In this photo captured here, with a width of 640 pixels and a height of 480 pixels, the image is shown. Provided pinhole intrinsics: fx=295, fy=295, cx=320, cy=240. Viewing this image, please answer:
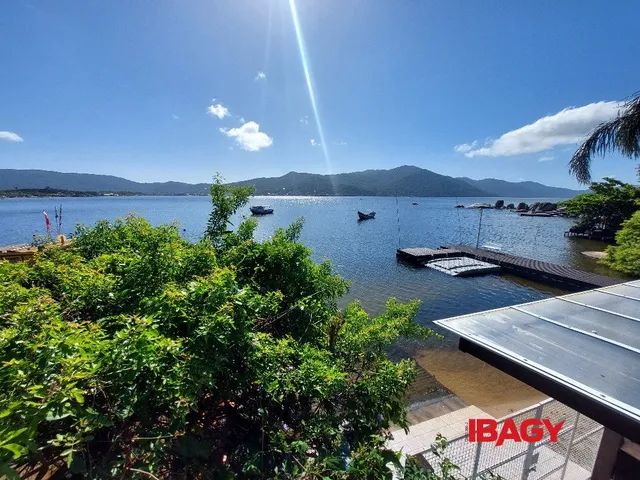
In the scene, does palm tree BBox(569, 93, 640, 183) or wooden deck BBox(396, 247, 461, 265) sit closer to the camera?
palm tree BBox(569, 93, 640, 183)

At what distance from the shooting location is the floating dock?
84.9ft

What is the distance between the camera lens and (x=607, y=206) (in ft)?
142

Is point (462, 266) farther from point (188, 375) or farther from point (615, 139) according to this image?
point (188, 375)

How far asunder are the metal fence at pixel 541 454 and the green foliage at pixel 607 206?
50.3m

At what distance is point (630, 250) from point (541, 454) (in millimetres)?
26329

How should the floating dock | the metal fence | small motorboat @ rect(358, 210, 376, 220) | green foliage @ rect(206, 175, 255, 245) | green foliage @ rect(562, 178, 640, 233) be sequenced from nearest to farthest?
the metal fence
green foliage @ rect(206, 175, 255, 245)
the floating dock
green foliage @ rect(562, 178, 640, 233)
small motorboat @ rect(358, 210, 376, 220)

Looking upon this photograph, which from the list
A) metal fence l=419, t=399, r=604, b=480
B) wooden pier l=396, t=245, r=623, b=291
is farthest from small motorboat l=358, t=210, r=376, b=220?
metal fence l=419, t=399, r=604, b=480

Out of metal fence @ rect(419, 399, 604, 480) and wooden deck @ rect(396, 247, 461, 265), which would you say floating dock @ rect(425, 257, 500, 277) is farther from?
metal fence @ rect(419, 399, 604, 480)

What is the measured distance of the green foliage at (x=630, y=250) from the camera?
22297 mm

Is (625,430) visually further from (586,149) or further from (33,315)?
(586,149)

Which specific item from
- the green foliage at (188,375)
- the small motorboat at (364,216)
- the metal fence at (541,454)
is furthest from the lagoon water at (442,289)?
the small motorboat at (364,216)

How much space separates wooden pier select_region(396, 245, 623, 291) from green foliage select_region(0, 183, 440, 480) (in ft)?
84.2

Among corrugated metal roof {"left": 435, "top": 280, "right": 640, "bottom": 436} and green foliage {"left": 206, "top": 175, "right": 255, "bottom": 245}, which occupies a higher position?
green foliage {"left": 206, "top": 175, "right": 255, "bottom": 245}

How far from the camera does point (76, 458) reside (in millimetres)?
1968
